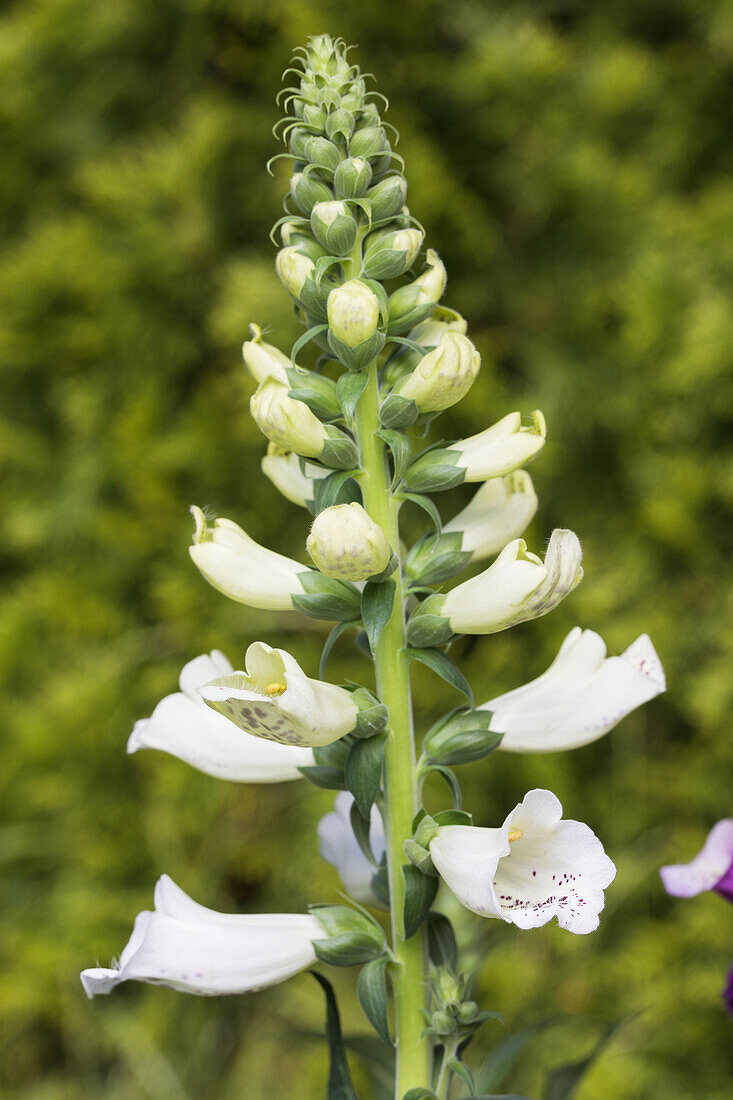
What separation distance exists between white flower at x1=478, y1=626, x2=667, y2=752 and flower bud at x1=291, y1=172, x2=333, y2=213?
0.85ft

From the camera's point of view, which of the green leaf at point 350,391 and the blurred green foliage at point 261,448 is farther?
the blurred green foliage at point 261,448

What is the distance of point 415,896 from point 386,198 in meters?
0.34

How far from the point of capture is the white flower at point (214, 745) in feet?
1.69

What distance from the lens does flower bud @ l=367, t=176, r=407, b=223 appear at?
1.65ft

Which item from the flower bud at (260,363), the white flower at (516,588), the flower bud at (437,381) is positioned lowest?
the white flower at (516,588)

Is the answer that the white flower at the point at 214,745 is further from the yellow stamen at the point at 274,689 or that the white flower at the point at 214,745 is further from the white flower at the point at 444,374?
the white flower at the point at 444,374

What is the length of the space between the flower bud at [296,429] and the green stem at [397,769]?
0.02 metres

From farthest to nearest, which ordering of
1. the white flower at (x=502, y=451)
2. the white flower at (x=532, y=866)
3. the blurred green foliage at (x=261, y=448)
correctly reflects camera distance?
the blurred green foliage at (x=261, y=448)
the white flower at (x=502, y=451)
the white flower at (x=532, y=866)

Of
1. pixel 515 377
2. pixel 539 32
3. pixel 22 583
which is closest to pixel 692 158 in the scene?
pixel 539 32

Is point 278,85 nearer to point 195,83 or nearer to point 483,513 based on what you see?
point 195,83

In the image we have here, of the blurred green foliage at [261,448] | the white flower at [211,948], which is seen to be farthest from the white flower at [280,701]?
the blurred green foliage at [261,448]

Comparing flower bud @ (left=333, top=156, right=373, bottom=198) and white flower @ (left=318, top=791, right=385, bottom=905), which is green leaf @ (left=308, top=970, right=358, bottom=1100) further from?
flower bud @ (left=333, top=156, right=373, bottom=198)

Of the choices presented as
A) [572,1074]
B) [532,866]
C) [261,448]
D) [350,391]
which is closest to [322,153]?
[350,391]

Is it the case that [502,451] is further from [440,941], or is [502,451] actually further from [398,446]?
[440,941]
